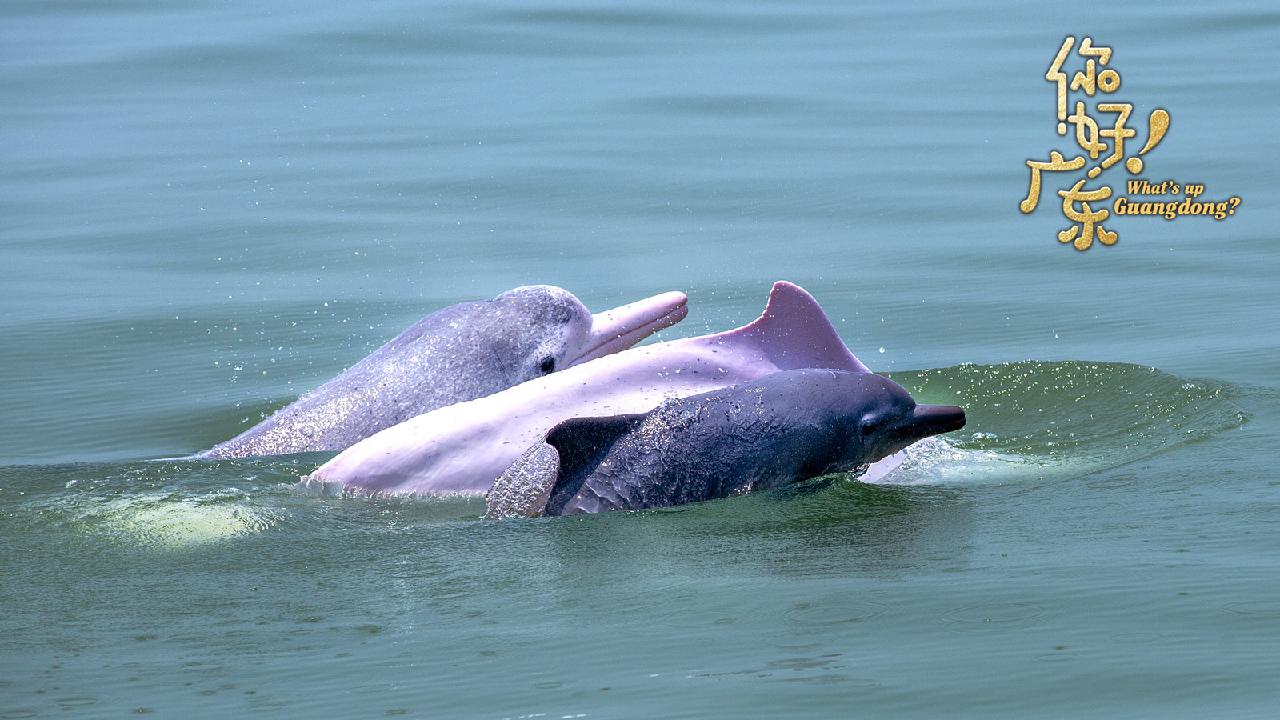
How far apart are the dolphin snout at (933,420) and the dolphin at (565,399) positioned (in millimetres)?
537

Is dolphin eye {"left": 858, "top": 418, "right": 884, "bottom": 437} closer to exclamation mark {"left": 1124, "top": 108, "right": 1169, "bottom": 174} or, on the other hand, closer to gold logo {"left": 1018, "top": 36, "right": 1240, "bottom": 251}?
gold logo {"left": 1018, "top": 36, "right": 1240, "bottom": 251}

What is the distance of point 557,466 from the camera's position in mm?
7816

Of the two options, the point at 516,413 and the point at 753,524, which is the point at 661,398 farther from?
the point at 753,524

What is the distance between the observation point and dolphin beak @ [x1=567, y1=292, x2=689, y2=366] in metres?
9.80

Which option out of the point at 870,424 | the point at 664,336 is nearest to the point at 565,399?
the point at 870,424

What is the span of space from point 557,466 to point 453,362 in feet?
5.89

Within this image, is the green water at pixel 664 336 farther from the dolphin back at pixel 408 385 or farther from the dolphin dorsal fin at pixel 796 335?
the dolphin dorsal fin at pixel 796 335

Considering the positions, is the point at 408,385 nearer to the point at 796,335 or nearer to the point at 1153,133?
the point at 796,335

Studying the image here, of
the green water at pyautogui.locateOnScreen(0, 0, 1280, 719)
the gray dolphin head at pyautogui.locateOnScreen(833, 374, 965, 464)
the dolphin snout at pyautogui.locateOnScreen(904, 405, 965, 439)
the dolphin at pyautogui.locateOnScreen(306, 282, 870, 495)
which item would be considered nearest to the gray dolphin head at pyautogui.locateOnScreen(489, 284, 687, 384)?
the dolphin at pyautogui.locateOnScreen(306, 282, 870, 495)

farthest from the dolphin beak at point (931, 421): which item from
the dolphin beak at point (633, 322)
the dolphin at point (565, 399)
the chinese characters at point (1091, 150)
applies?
the chinese characters at point (1091, 150)

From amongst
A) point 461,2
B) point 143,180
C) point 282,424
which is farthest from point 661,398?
point 461,2

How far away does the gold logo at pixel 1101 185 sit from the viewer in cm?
1479

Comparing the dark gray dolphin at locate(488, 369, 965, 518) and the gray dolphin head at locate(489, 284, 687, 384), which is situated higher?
the gray dolphin head at locate(489, 284, 687, 384)

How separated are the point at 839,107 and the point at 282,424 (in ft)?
38.3
